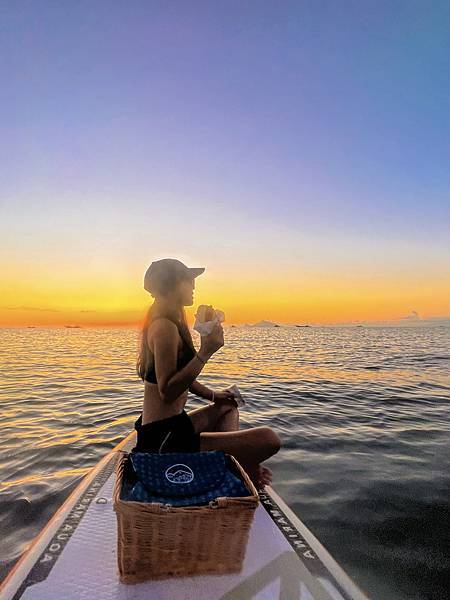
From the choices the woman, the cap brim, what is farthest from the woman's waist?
the cap brim

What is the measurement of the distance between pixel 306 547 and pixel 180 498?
137 centimetres

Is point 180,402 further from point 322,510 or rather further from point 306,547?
point 322,510

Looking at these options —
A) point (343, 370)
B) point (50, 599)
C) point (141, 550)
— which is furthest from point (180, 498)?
point (343, 370)

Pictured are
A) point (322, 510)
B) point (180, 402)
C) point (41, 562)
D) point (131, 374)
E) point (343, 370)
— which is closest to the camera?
point (41, 562)

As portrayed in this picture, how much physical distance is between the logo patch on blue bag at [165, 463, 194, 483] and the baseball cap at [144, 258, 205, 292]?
5.25 feet

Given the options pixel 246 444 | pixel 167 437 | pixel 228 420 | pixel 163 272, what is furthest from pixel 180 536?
pixel 228 420

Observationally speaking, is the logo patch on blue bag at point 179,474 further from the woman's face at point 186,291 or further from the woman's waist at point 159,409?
the woman's face at point 186,291

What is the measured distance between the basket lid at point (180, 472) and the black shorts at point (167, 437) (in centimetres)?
63

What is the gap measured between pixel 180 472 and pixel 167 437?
0.80 m

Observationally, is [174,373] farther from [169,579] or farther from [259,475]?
[259,475]

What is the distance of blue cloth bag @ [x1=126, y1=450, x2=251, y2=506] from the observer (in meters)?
2.69

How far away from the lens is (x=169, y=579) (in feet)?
8.89

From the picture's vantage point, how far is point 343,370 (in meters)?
19.5

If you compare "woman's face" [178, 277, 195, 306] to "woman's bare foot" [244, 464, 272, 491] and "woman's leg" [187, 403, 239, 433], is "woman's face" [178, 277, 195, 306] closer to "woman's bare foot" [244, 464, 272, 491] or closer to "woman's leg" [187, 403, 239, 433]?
"woman's leg" [187, 403, 239, 433]
